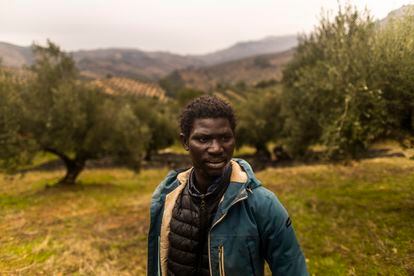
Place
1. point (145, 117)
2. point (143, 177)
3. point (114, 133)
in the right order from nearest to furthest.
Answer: point (114, 133) < point (143, 177) < point (145, 117)

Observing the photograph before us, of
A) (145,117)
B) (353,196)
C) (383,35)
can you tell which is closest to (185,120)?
(383,35)

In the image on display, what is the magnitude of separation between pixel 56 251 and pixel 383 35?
12.7m

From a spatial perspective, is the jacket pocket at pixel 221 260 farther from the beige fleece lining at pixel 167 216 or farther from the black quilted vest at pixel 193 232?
the beige fleece lining at pixel 167 216

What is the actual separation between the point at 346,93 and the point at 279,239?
1031cm

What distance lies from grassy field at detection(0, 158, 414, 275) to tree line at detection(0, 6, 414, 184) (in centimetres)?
252

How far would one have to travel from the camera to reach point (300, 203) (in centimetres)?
1393

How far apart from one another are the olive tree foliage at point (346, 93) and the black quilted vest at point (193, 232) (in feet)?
28.1

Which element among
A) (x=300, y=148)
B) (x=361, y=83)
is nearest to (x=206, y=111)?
(x=361, y=83)

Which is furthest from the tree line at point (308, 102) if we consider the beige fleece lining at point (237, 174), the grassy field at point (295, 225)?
the beige fleece lining at point (237, 174)

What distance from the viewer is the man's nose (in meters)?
3.37

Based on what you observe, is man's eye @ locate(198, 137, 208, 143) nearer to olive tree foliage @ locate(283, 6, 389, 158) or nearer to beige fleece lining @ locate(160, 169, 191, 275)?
beige fleece lining @ locate(160, 169, 191, 275)

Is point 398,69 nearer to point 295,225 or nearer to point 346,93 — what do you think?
point 346,93

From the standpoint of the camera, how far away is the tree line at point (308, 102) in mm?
10305

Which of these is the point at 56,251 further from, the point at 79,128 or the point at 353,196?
the point at 79,128
